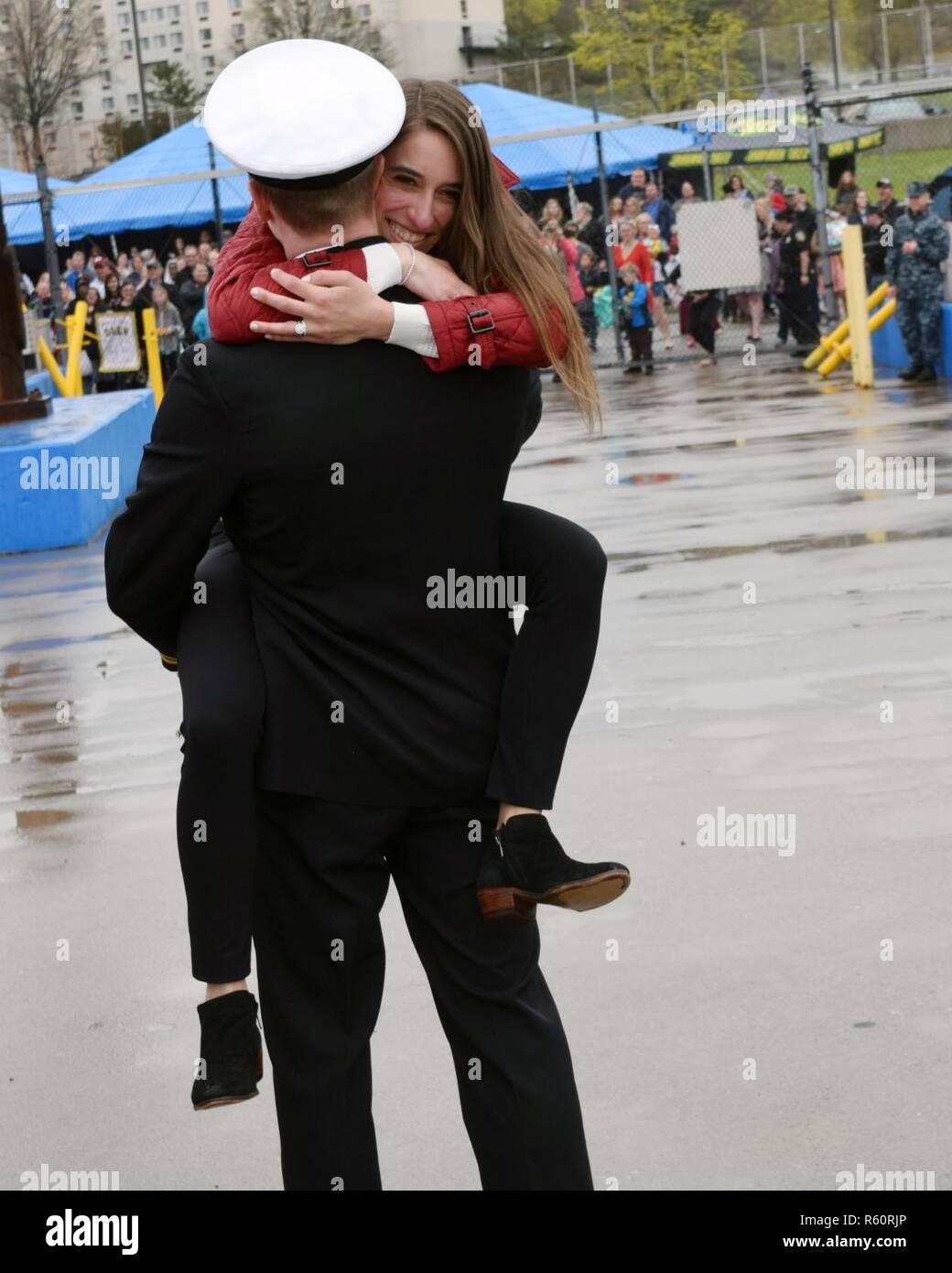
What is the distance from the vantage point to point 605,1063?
411 centimetres

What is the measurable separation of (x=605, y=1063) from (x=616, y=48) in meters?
55.5

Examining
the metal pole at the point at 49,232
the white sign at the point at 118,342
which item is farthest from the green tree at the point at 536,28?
the metal pole at the point at 49,232

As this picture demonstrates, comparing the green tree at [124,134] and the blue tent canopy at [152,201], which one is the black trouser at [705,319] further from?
the green tree at [124,134]

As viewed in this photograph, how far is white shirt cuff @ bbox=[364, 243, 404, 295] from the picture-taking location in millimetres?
2621

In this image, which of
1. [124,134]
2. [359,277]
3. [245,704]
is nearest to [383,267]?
[359,277]

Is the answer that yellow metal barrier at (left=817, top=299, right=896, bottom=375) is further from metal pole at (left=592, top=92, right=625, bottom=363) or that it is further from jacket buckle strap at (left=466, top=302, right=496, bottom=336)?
jacket buckle strap at (left=466, top=302, right=496, bottom=336)

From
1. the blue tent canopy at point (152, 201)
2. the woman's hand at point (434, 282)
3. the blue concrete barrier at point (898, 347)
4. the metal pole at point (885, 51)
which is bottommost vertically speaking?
the blue concrete barrier at point (898, 347)

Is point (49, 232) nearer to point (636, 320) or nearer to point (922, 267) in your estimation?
point (636, 320)

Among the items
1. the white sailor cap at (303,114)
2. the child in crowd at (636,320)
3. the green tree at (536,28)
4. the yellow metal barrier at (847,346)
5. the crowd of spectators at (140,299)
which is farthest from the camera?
the green tree at (536,28)

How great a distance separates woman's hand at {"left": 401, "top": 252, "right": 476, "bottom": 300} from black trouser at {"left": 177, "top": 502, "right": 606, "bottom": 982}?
1.05 feet

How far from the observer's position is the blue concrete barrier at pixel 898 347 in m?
18.0

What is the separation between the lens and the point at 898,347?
1970 centimetres
